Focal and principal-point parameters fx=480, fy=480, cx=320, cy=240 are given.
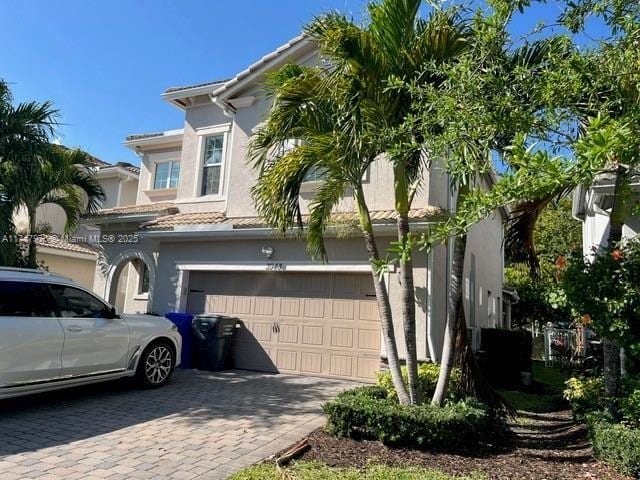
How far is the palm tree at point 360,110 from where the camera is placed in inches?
229

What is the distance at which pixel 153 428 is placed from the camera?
6.37 metres

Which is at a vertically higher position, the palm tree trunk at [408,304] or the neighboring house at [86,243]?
the neighboring house at [86,243]

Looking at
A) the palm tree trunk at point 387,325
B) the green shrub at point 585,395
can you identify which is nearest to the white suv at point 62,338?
the palm tree trunk at point 387,325

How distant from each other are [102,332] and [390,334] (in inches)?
182

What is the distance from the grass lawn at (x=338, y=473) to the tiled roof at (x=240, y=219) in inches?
200

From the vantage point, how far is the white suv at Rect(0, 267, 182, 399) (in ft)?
21.4

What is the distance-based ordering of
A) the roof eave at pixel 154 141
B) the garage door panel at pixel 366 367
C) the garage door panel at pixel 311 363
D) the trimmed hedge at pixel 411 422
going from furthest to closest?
the roof eave at pixel 154 141 → the garage door panel at pixel 311 363 → the garage door panel at pixel 366 367 → the trimmed hedge at pixel 411 422

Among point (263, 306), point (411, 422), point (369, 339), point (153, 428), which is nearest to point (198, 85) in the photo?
point (263, 306)

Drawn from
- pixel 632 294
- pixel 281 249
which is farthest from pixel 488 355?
pixel 632 294

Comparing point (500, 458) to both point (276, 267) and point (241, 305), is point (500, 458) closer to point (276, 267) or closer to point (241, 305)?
point (276, 267)

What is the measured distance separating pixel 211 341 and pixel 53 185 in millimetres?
5829

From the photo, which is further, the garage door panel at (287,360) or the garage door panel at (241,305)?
the garage door panel at (241,305)

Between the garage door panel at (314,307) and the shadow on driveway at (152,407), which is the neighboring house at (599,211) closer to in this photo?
the shadow on driveway at (152,407)

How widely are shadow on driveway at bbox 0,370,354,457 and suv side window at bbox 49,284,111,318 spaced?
4.58ft
